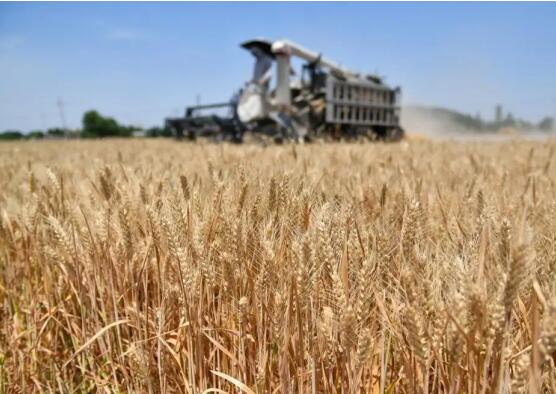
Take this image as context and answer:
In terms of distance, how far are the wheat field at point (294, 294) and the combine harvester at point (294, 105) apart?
8.82 meters

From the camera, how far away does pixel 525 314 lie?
2.68ft

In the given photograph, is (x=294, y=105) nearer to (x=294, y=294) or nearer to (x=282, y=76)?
(x=282, y=76)

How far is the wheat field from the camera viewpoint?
717mm

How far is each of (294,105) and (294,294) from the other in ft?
36.7

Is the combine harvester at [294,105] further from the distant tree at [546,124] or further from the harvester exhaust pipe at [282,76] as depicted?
the distant tree at [546,124]

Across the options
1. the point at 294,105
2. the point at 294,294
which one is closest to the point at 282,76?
the point at 294,105

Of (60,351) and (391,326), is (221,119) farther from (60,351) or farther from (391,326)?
(391,326)

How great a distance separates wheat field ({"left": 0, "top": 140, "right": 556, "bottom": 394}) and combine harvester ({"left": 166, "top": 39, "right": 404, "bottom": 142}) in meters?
8.82

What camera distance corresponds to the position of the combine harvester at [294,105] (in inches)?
426

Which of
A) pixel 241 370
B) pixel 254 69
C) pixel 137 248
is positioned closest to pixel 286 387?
pixel 241 370

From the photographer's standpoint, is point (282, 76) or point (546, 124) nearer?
point (282, 76)

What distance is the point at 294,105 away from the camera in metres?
11.8

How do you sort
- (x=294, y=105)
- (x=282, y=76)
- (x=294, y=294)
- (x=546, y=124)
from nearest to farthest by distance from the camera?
(x=294, y=294) → (x=282, y=76) → (x=294, y=105) → (x=546, y=124)

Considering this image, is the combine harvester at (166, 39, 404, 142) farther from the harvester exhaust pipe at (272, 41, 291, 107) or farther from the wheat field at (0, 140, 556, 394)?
the wheat field at (0, 140, 556, 394)
